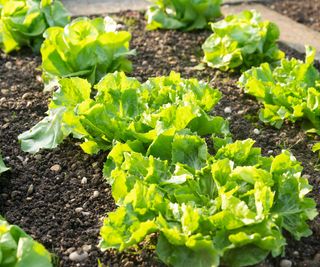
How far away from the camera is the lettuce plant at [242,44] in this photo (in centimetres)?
518

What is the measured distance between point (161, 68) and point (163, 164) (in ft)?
6.43

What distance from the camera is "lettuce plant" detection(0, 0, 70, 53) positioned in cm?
543

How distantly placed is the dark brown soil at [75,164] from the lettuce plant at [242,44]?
12 centimetres

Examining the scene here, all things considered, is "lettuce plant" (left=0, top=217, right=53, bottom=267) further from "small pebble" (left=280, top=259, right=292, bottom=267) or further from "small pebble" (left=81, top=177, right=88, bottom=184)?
"small pebble" (left=280, top=259, right=292, bottom=267)

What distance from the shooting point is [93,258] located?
3.28 m

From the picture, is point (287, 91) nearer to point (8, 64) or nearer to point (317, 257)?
point (317, 257)

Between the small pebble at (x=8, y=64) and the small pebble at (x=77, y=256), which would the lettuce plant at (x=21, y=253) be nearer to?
the small pebble at (x=77, y=256)

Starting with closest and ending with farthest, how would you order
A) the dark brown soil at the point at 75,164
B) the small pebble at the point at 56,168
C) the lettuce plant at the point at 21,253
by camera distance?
the lettuce plant at the point at 21,253 < the dark brown soil at the point at 75,164 < the small pebble at the point at 56,168

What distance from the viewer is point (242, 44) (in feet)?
17.1

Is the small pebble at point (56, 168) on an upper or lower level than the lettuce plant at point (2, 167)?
lower

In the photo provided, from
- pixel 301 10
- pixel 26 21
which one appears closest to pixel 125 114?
pixel 26 21

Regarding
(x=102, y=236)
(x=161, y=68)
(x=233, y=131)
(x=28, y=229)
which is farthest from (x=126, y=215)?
(x=161, y=68)

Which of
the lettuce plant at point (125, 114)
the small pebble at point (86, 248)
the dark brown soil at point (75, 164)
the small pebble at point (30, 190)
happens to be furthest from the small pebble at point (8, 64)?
the small pebble at point (86, 248)

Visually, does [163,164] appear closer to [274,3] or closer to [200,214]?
[200,214]
